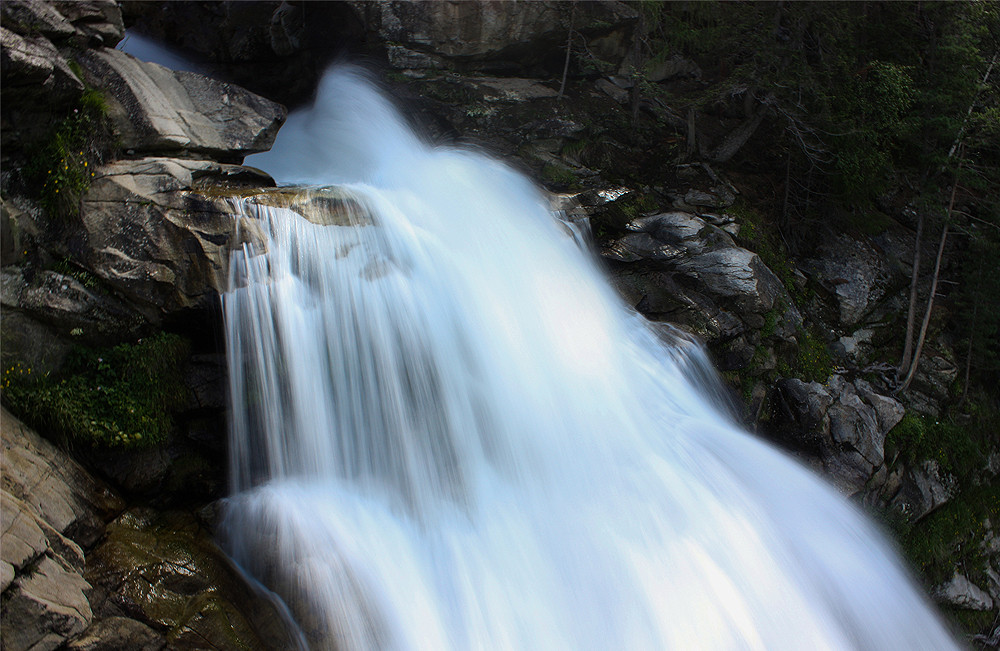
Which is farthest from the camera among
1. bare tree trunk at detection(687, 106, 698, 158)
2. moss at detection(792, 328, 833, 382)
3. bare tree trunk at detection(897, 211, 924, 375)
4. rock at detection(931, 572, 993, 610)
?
bare tree trunk at detection(687, 106, 698, 158)

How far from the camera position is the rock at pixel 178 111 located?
725 cm

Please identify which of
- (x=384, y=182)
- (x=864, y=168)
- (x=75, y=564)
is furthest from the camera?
(x=864, y=168)

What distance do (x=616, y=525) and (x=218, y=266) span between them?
4869 mm

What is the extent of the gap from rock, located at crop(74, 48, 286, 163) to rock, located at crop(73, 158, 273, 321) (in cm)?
92

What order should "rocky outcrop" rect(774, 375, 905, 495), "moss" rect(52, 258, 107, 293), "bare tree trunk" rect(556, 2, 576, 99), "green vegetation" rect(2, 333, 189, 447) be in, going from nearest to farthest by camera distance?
"green vegetation" rect(2, 333, 189, 447) < "moss" rect(52, 258, 107, 293) < "rocky outcrop" rect(774, 375, 905, 495) < "bare tree trunk" rect(556, 2, 576, 99)

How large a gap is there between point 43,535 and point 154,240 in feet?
9.59

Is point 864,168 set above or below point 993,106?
below

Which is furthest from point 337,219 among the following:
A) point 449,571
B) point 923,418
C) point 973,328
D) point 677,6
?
point 973,328

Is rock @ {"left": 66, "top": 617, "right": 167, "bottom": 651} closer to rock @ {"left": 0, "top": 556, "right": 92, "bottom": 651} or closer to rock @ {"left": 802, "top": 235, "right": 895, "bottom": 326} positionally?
rock @ {"left": 0, "top": 556, "right": 92, "bottom": 651}

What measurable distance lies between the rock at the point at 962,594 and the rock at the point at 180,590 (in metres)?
9.26

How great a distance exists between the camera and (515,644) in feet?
17.7

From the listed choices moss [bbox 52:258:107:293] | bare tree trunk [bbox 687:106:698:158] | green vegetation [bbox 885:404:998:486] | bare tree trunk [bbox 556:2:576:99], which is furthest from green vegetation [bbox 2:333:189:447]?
green vegetation [bbox 885:404:998:486]

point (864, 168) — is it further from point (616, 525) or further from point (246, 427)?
point (246, 427)

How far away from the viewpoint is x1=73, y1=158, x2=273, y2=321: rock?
6121 millimetres
